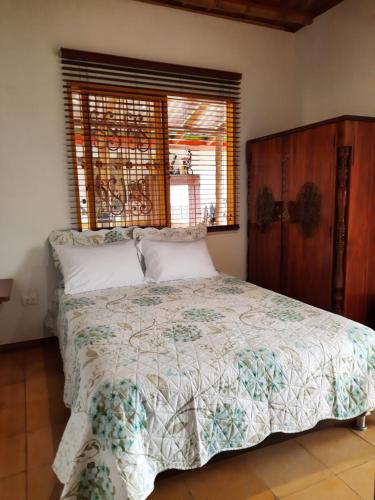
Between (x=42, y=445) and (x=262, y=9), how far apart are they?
3.45 meters

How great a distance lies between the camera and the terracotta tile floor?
151 centimetres

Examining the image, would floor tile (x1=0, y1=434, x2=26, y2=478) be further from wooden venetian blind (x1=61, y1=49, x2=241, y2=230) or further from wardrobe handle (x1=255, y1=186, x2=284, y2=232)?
wardrobe handle (x1=255, y1=186, x2=284, y2=232)

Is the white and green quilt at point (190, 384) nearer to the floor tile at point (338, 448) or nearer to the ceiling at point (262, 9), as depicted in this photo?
the floor tile at point (338, 448)

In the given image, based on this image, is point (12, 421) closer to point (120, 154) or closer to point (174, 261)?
point (174, 261)

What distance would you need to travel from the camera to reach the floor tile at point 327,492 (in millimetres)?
1474

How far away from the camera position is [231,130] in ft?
11.5

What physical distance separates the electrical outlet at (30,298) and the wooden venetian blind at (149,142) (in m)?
0.67

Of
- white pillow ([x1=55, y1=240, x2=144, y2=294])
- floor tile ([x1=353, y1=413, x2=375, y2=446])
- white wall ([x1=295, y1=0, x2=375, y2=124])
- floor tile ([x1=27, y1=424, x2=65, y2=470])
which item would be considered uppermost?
white wall ([x1=295, y1=0, x2=375, y2=124])

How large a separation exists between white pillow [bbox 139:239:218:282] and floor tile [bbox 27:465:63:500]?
1.42m

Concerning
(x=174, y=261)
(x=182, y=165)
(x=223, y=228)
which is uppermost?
(x=182, y=165)

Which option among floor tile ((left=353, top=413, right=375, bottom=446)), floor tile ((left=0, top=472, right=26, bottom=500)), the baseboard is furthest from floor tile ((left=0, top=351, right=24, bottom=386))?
floor tile ((left=353, top=413, right=375, bottom=446))

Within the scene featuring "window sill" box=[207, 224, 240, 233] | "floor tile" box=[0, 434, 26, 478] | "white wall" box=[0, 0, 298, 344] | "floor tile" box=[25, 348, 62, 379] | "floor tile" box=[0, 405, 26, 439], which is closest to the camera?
"floor tile" box=[0, 434, 26, 478]

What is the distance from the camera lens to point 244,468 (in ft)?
5.42

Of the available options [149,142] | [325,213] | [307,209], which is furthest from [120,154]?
[325,213]
